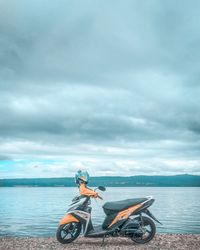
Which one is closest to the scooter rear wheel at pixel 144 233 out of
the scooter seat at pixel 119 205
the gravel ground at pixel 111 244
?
the gravel ground at pixel 111 244

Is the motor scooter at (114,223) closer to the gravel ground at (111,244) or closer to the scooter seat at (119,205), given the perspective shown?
the scooter seat at (119,205)

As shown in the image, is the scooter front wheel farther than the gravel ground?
Yes

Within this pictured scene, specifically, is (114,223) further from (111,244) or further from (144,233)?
(144,233)

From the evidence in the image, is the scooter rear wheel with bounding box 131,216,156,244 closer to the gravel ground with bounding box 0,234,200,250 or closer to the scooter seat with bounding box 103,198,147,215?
the gravel ground with bounding box 0,234,200,250

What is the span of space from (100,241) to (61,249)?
1.98 meters

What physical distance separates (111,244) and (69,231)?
1338 mm

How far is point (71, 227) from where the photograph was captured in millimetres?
13797

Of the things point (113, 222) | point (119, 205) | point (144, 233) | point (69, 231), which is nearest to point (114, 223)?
point (113, 222)

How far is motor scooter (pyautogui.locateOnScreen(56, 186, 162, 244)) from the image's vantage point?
44.5 feet

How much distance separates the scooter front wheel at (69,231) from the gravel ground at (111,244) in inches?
7.4

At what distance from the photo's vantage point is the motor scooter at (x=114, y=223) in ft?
44.5

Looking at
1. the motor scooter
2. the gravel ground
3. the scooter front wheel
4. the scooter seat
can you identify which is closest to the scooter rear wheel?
the motor scooter

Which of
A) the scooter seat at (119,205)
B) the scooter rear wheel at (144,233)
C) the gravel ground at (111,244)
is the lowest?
the gravel ground at (111,244)

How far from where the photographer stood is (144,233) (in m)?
13.5
